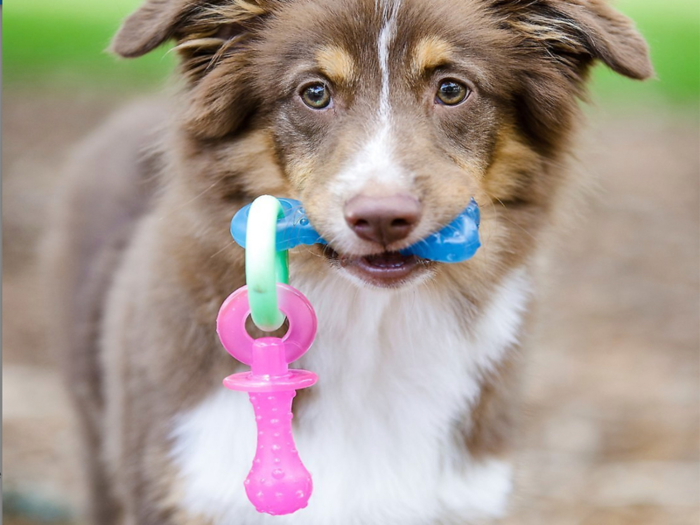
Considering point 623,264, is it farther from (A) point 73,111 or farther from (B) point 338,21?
(A) point 73,111

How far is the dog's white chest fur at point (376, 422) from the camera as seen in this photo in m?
3.05

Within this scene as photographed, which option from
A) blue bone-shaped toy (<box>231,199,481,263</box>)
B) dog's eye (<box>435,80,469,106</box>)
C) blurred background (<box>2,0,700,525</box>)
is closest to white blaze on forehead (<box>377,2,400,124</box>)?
dog's eye (<box>435,80,469,106</box>)

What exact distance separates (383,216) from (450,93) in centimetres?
67

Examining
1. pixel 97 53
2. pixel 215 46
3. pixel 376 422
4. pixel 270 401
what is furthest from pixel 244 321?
pixel 97 53

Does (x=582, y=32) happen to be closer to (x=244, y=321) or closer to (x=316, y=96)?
(x=316, y=96)

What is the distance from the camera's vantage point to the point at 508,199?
127 inches

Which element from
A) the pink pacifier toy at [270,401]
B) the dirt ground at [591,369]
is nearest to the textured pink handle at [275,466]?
the pink pacifier toy at [270,401]

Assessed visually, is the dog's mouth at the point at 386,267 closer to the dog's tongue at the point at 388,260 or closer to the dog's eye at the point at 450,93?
the dog's tongue at the point at 388,260

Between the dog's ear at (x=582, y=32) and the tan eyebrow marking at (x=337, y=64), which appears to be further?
the dog's ear at (x=582, y=32)

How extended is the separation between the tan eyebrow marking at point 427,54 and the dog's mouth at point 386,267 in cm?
61

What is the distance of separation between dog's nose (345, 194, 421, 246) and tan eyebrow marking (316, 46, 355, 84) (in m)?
0.53

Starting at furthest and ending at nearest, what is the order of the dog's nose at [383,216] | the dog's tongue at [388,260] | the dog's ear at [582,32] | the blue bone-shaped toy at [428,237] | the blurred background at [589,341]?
the blurred background at [589,341]
the dog's ear at [582,32]
the dog's tongue at [388,260]
the blue bone-shaped toy at [428,237]
the dog's nose at [383,216]

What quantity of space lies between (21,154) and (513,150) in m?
7.40

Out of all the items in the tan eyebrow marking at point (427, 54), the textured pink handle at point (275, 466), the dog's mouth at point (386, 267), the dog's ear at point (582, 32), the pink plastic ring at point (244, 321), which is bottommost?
the textured pink handle at point (275, 466)
